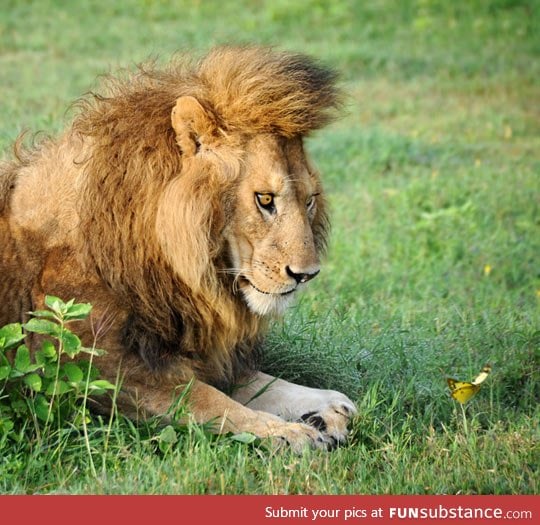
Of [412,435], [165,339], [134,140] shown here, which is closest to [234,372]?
[165,339]

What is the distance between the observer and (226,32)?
12.5m

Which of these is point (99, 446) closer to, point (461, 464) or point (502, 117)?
point (461, 464)

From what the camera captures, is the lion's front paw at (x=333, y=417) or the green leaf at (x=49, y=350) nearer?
the green leaf at (x=49, y=350)

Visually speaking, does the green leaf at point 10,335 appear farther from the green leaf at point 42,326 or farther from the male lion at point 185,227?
the male lion at point 185,227

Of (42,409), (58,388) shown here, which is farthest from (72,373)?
(42,409)

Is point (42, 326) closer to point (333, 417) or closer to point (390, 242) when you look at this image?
point (333, 417)

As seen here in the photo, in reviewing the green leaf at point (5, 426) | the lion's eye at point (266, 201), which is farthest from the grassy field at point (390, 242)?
the lion's eye at point (266, 201)

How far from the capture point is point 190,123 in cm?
382

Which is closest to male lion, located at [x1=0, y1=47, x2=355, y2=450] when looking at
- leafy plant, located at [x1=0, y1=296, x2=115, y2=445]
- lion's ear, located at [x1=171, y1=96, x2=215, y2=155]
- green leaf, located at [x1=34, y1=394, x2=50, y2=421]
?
lion's ear, located at [x1=171, y1=96, x2=215, y2=155]

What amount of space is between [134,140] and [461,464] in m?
1.55

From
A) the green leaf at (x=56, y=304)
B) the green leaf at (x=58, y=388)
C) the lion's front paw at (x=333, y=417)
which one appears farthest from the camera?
the lion's front paw at (x=333, y=417)

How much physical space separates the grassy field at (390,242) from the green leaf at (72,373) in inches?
7.2

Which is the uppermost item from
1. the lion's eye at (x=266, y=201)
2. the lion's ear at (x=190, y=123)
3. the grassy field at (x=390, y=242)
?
the lion's ear at (x=190, y=123)

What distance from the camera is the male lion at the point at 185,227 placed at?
3.80 metres
